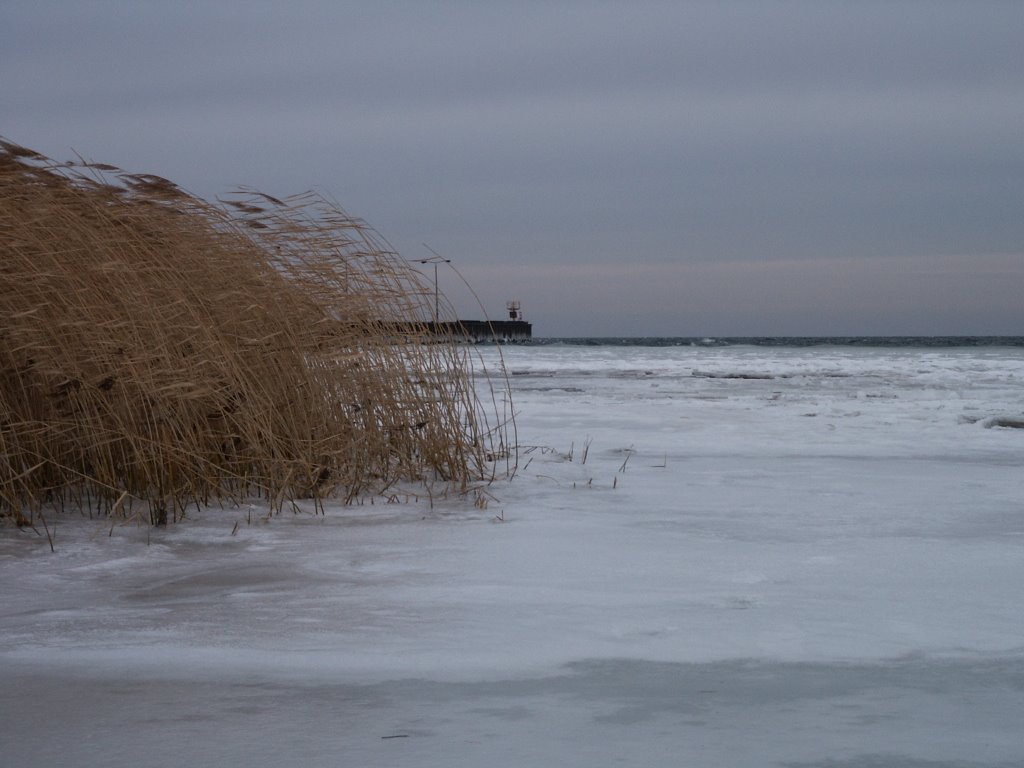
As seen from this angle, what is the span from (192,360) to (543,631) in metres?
1.71

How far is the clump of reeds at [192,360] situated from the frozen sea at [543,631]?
215 mm

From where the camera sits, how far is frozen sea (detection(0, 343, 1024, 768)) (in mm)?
1461

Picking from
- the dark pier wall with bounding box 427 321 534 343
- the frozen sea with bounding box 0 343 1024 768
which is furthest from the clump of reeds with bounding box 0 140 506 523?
the dark pier wall with bounding box 427 321 534 343

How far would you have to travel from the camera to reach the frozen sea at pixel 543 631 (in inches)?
57.5

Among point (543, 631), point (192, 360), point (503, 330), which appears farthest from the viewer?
point (503, 330)

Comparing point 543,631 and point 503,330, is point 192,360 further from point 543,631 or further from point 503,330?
point 503,330

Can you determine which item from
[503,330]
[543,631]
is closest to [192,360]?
[543,631]

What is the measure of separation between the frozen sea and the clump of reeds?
22cm

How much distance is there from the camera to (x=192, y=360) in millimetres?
3207

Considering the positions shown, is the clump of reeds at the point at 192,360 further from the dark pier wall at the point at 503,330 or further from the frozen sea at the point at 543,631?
the dark pier wall at the point at 503,330

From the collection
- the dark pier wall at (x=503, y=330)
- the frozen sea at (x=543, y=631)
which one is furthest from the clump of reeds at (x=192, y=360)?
the dark pier wall at (x=503, y=330)

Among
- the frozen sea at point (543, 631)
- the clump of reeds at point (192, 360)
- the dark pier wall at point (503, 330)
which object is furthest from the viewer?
the dark pier wall at point (503, 330)

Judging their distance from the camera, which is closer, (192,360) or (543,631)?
(543,631)

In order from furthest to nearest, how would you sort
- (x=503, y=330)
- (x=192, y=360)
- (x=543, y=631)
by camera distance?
(x=503, y=330) → (x=192, y=360) → (x=543, y=631)
